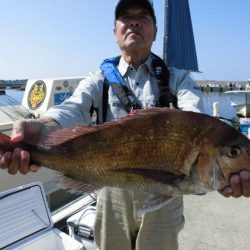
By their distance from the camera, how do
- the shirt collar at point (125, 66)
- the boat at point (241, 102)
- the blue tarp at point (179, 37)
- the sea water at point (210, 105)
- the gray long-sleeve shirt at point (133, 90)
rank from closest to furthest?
the gray long-sleeve shirt at point (133, 90), the shirt collar at point (125, 66), the blue tarp at point (179, 37), the sea water at point (210, 105), the boat at point (241, 102)

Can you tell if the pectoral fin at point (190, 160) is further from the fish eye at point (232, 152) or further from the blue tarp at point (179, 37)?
the blue tarp at point (179, 37)

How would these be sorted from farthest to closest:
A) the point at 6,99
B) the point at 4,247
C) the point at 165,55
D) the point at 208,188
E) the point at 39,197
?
the point at 165,55
the point at 6,99
the point at 39,197
the point at 4,247
the point at 208,188

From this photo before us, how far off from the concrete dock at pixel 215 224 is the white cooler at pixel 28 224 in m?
1.53

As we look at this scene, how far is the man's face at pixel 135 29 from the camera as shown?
282 cm

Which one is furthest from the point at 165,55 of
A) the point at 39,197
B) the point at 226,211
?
the point at 39,197

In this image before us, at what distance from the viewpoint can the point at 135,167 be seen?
2025 millimetres

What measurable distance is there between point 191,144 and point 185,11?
925 cm

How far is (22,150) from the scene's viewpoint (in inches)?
79.4

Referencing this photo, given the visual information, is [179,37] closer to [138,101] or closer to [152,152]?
[138,101]

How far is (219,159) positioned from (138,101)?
1.02m

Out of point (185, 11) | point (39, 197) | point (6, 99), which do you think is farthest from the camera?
point (185, 11)

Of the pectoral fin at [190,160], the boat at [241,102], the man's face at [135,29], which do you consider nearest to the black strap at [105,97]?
the man's face at [135,29]

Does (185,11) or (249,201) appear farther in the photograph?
(185,11)

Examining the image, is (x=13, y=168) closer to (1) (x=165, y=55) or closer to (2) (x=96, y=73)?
(2) (x=96, y=73)
